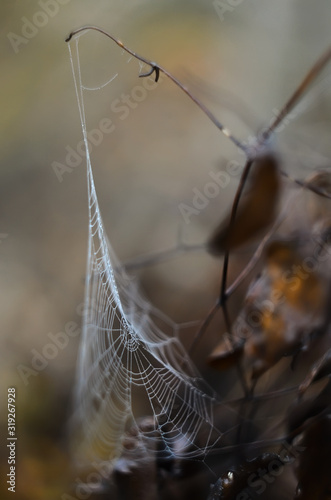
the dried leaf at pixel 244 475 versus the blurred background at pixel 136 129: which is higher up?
the blurred background at pixel 136 129

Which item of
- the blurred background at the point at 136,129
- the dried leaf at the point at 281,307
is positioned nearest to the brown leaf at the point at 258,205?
the dried leaf at the point at 281,307

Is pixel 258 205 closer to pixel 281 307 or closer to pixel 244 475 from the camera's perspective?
pixel 281 307

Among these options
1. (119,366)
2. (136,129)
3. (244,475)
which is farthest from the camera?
(136,129)

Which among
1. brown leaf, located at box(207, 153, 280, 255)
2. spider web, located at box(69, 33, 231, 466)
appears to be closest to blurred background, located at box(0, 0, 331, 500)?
spider web, located at box(69, 33, 231, 466)

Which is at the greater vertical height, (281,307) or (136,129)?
(136,129)

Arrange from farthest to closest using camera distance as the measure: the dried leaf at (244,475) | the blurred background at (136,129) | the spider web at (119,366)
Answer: the blurred background at (136,129), the spider web at (119,366), the dried leaf at (244,475)

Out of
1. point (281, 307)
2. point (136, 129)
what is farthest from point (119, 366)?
point (136, 129)

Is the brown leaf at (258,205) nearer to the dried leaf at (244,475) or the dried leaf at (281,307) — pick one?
the dried leaf at (281,307)
